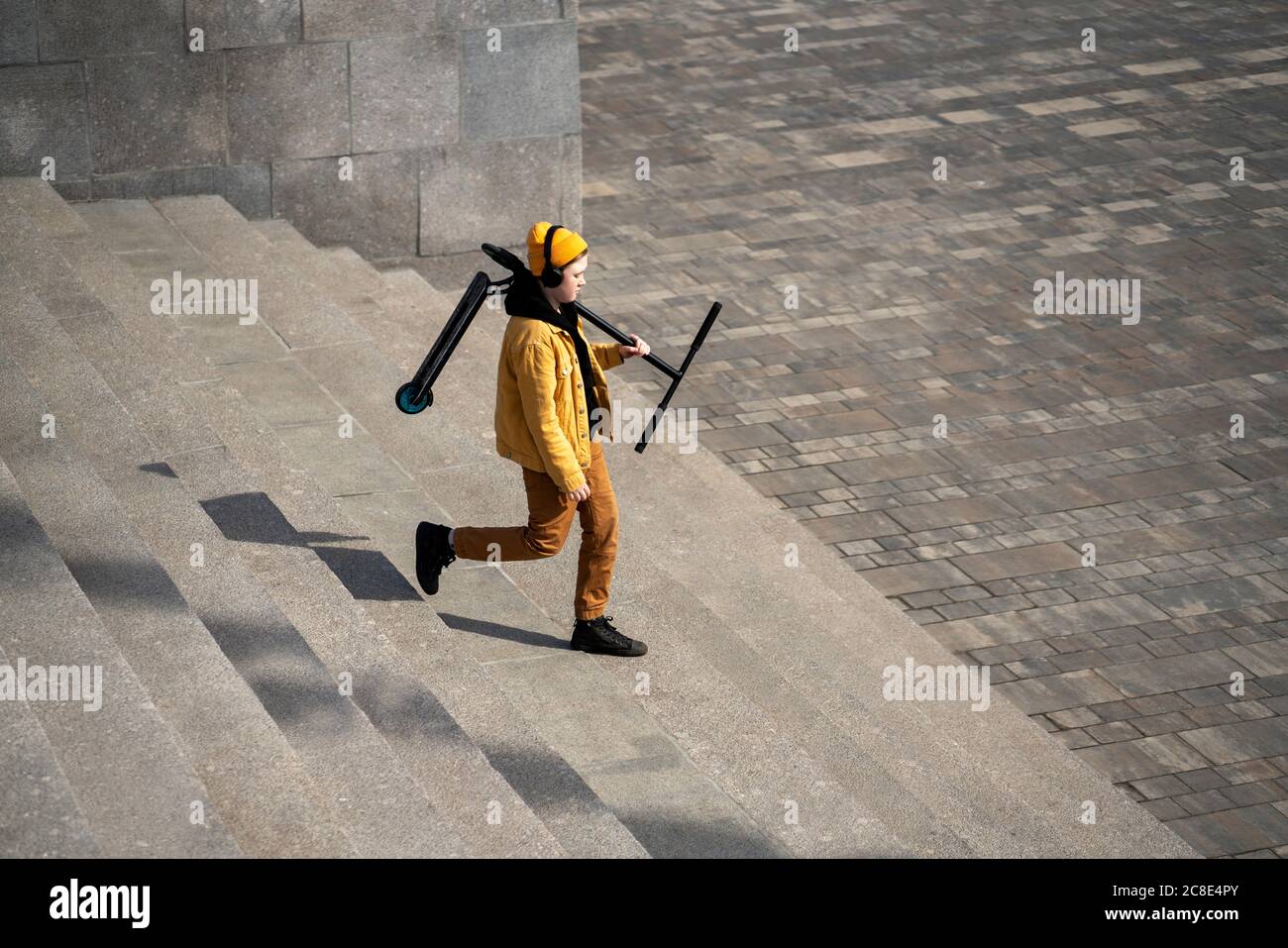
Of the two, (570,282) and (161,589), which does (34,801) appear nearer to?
(161,589)

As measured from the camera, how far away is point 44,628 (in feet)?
17.2

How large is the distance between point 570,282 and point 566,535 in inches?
41.9

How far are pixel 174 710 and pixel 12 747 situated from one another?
63 cm

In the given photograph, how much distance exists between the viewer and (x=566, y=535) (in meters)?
6.69

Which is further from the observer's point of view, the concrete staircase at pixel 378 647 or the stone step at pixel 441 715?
the stone step at pixel 441 715

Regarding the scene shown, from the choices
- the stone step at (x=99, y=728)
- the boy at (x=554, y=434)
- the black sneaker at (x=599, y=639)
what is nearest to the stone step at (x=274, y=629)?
the stone step at (x=99, y=728)

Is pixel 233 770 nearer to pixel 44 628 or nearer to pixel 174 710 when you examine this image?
pixel 174 710

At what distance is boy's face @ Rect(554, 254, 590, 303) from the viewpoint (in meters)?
6.26

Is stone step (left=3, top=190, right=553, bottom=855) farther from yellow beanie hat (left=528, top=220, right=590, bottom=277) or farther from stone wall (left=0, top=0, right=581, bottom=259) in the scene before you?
stone wall (left=0, top=0, right=581, bottom=259)

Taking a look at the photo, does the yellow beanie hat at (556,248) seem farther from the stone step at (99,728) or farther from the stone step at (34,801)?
the stone step at (34,801)

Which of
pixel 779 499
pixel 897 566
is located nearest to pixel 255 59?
pixel 779 499

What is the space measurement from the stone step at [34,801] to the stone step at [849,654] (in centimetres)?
297

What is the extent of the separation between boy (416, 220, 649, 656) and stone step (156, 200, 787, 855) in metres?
0.25

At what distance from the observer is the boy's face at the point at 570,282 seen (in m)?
6.26
